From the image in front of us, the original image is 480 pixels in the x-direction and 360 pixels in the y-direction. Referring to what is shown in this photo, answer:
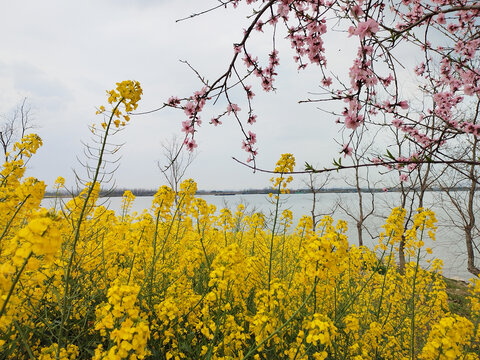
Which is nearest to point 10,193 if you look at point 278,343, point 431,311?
point 278,343

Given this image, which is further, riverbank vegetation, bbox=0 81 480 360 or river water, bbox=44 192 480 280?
river water, bbox=44 192 480 280

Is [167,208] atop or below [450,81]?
below

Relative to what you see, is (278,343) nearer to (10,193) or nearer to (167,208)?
(167,208)

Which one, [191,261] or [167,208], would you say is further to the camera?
[191,261]

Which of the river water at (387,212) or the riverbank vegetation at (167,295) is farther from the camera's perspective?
the river water at (387,212)

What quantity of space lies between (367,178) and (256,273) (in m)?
9.88

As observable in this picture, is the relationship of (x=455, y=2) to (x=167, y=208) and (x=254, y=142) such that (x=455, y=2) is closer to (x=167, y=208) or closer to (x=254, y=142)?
(x=254, y=142)

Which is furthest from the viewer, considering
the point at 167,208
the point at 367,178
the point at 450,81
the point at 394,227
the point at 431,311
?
the point at 367,178

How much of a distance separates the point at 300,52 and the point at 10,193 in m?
3.14

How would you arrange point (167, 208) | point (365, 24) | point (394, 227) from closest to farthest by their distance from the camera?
point (365, 24) < point (394, 227) < point (167, 208)

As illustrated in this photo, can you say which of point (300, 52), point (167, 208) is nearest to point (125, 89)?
point (167, 208)

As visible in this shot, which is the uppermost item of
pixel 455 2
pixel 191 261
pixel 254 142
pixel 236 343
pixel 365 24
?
pixel 455 2

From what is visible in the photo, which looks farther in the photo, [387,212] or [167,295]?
[387,212]

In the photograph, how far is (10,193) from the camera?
2150 mm
